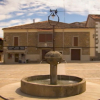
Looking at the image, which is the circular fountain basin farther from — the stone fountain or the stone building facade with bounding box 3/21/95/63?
the stone building facade with bounding box 3/21/95/63

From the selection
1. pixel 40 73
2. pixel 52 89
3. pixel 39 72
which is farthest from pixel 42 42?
pixel 52 89

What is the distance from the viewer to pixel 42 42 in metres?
25.3

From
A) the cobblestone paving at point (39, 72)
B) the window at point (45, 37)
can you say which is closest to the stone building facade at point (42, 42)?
the window at point (45, 37)

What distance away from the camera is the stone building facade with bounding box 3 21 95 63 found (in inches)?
1001

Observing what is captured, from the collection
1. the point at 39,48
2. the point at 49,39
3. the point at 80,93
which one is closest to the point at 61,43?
the point at 49,39

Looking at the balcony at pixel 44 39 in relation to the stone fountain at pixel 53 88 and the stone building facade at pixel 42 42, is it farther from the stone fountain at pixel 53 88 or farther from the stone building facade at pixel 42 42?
the stone fountain at pixel 53 88

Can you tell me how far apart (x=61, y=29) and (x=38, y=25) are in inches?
172

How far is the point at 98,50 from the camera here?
25500mm

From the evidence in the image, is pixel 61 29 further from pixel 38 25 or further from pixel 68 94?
pixel 68 94

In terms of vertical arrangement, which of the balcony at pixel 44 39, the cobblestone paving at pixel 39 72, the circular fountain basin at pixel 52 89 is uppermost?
the balcony at pixel 44 39

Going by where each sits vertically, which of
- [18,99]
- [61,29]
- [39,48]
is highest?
[61,29]

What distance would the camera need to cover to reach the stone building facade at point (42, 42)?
25.4 m

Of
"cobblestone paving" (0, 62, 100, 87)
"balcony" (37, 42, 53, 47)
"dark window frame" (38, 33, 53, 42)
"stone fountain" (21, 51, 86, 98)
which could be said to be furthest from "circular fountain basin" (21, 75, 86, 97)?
"dark window frame" (38, 33, 53, 42)

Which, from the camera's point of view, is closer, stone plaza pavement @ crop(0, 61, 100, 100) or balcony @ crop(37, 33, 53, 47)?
stone plaza pavement @ crop(0, 61, 100, 100)
